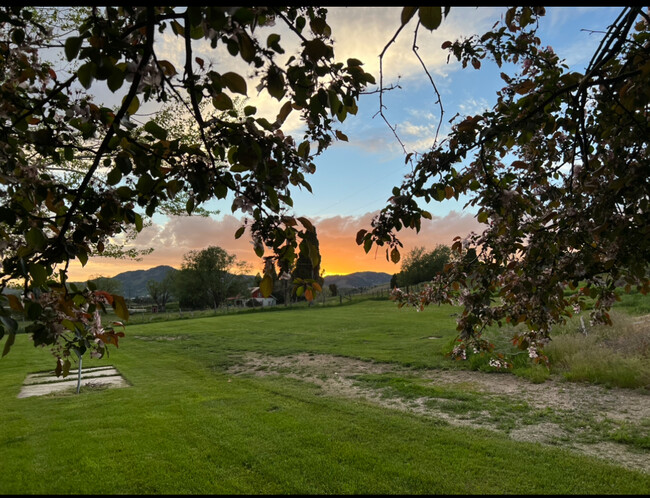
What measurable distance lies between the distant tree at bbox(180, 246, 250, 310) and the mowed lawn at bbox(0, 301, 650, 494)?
54.1 metres

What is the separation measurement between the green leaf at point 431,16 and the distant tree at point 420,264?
148 ft

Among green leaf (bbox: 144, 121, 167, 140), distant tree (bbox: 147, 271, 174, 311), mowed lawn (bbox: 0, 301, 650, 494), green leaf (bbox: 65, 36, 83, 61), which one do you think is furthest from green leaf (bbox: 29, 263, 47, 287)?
distant tree (bbox: 147, 271, 174, 311)

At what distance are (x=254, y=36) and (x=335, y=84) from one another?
1.34 feet

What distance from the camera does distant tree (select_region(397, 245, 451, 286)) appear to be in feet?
157

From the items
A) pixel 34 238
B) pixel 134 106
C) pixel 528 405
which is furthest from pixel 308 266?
pixel 528 405

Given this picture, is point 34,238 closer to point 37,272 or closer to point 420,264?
point 37,272

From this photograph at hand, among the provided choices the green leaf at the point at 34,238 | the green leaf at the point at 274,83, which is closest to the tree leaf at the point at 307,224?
the green leaf at the point at 274,83

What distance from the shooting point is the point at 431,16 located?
110cm

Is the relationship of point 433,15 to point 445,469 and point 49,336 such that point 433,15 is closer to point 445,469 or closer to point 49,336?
point 49,336

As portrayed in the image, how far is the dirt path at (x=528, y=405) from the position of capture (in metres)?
4.64

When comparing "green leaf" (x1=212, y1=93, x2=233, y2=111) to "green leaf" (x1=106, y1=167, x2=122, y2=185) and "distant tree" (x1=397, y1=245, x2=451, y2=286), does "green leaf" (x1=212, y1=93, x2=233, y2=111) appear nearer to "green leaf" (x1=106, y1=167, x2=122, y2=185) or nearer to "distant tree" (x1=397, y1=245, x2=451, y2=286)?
"green leaf" (x1=106, y1=167, x2=122, y2=185)

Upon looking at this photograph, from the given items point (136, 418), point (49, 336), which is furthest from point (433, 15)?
point (136, 418)

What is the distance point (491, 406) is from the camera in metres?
5.98

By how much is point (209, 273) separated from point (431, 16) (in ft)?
204
